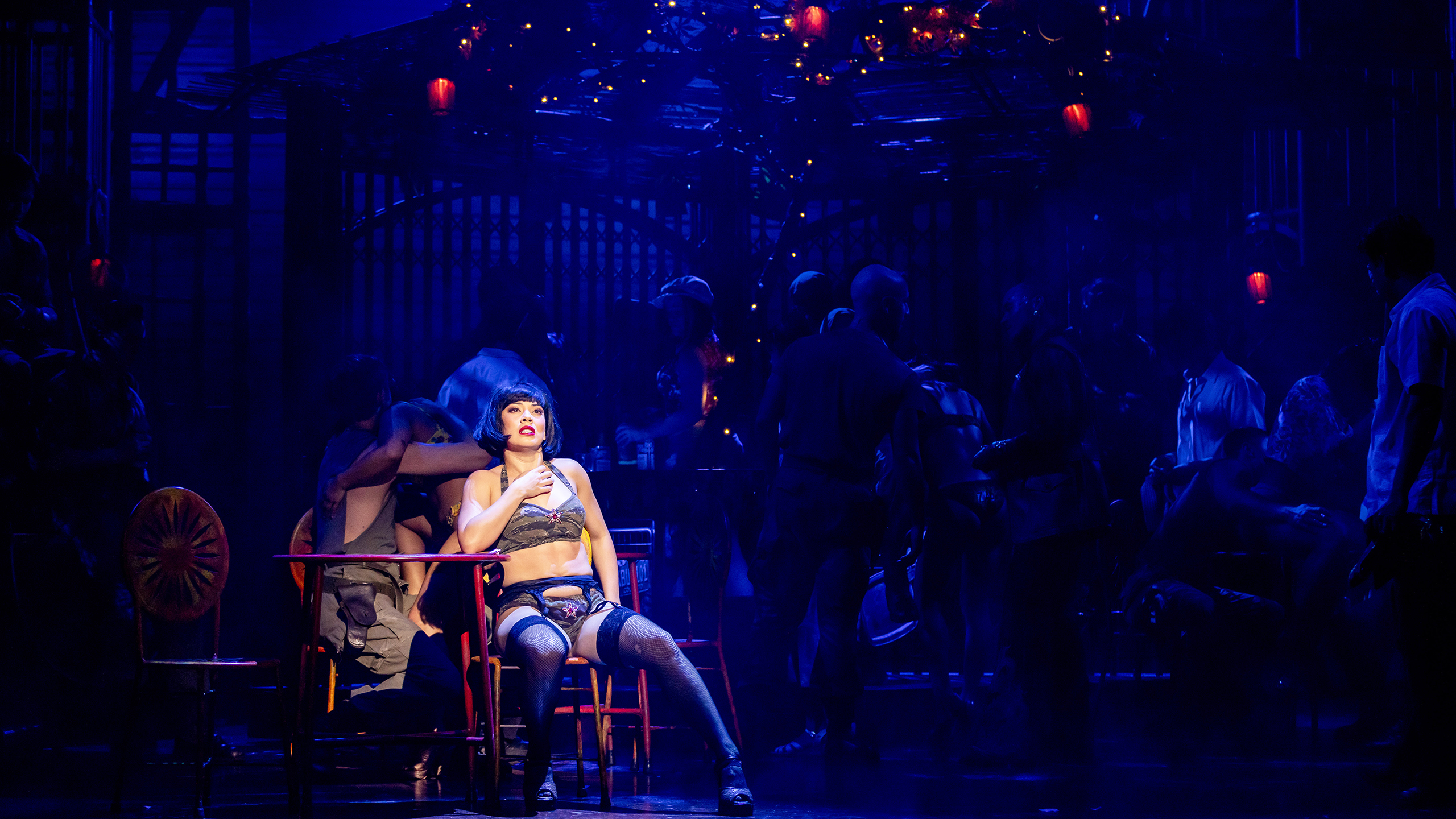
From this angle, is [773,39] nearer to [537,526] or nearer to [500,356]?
[500,356]

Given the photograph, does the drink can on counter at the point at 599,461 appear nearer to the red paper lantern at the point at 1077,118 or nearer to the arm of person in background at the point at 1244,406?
the arm of person in background at the point at 1244,406

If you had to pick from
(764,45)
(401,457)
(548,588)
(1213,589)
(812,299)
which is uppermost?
(764,45)

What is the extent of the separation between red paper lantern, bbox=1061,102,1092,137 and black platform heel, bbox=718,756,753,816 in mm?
4253

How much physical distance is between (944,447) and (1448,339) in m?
1.94

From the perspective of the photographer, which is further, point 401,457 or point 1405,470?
point 401,457

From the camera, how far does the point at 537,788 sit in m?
3.70

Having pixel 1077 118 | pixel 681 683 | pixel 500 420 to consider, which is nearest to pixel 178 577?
pixel 500 420

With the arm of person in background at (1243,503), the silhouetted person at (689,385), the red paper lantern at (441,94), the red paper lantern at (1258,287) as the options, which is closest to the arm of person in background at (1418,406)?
the arm of person in background at (1243,503)

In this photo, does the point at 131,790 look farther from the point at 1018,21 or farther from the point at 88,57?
the point at 1018,21

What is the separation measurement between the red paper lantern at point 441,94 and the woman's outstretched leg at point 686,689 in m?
3.77

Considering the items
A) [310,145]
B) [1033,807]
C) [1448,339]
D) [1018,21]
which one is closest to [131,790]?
[1033,807]

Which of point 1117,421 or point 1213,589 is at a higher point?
point 1117,421

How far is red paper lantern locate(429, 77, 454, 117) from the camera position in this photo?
261 inches

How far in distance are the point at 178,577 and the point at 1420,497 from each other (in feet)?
12.2
